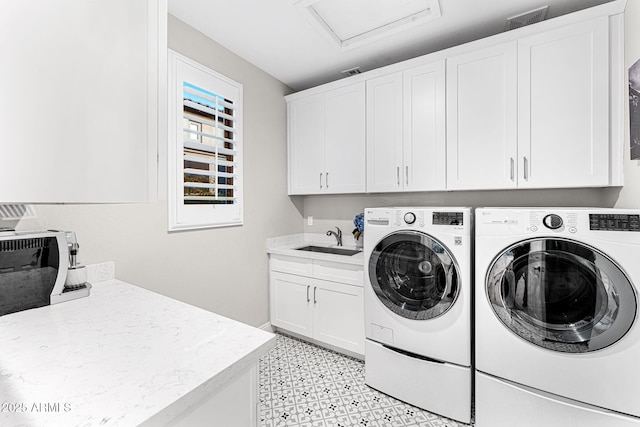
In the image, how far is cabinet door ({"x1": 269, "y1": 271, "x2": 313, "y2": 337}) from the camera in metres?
2.52

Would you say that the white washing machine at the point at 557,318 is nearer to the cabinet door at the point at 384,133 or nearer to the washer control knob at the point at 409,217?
the washer control knob at the point at 409,217

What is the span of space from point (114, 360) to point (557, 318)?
1.90m

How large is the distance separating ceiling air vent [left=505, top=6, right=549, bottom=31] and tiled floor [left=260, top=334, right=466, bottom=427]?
264 cm

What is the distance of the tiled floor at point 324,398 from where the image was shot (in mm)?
1710

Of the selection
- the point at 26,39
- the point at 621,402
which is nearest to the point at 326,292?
the point at 621,402

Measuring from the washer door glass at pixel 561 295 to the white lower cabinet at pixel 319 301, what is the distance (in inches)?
39.8

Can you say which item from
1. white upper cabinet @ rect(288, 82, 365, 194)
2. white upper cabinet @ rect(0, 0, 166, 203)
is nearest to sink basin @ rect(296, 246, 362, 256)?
white upper cabinet @ rect(288, 82, 365, 194)

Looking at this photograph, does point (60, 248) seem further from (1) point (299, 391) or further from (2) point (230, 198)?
(1) point (299, 391)

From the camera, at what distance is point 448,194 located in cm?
248

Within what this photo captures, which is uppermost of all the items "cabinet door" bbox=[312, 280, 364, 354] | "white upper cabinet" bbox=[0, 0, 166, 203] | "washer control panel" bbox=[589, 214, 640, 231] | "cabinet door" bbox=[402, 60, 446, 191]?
"cabinet door" bbox=[402, 60, 446, 191]

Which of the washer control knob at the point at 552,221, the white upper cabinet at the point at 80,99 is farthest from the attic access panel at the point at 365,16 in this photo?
the white upper cabinet at the point at 80,99

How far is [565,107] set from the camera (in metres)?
1.76

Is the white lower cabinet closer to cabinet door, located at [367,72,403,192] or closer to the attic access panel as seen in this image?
Result: cabinet door, located at [367,72,403,192]

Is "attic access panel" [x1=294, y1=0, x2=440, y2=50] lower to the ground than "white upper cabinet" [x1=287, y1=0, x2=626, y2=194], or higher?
higher
